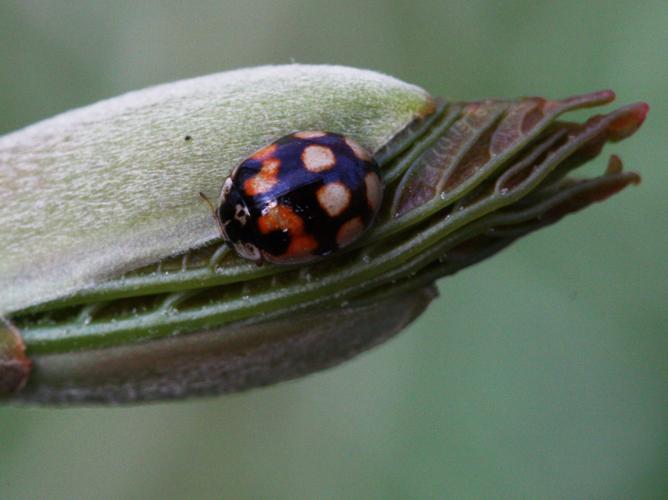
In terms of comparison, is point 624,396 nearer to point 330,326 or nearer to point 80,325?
point 330,326

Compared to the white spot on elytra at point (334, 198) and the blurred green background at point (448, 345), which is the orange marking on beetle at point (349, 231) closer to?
the white spot on elytra at point (334, 198)

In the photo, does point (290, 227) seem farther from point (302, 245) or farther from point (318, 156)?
point (318, 156)

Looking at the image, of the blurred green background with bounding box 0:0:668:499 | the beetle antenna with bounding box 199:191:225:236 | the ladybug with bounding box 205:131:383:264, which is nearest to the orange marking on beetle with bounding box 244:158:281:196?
the ladybug with bounding box 205:131:383:264

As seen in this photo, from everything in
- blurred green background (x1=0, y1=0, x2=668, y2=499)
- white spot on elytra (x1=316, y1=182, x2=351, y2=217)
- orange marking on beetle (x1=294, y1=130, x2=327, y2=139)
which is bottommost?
blurred green background (x1=0, y1=0, x2=668, y2=499)

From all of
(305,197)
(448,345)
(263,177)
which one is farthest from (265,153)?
(448,345)

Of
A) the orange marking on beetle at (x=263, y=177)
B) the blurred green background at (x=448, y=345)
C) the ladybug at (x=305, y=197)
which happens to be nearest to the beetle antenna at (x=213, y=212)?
the ladybug at (x=305, y=197)

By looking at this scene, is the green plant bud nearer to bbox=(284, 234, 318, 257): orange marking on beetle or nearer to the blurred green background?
bbox=(284, 234, 318, 257): orange marking on beetle
